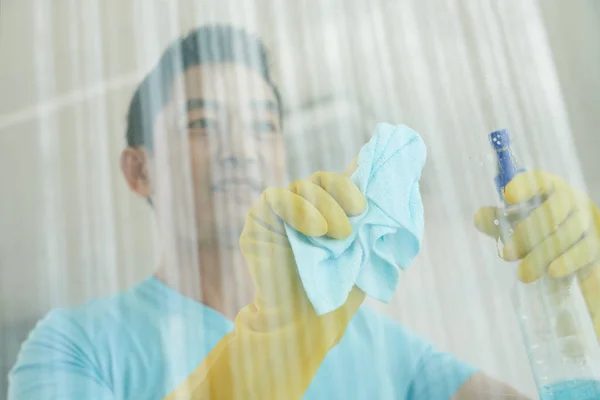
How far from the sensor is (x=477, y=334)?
0.84 meters

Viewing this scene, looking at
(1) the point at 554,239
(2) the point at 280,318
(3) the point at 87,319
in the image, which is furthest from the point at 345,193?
(3) the point at 87,319

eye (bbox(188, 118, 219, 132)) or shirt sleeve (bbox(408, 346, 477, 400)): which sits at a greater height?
eye (bbox(188, 118, 219, 132))

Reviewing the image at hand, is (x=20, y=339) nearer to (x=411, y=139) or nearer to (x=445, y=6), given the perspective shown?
(x=411, y=139)

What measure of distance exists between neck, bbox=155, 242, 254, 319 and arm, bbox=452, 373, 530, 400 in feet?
1.03

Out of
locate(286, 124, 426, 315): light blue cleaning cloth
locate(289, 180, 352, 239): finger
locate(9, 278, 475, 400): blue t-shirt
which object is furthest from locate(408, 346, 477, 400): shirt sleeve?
locate(289, 180, 352, 239): finger

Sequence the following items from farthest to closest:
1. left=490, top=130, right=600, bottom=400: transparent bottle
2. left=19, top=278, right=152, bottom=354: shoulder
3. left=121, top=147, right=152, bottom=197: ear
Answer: left=121, top=147, right=152, bottom=197: ear → left=19, top=278, right=152, bottom=354: shoulder → left=490, top=130, right=600, bottom=400: transparent bottle

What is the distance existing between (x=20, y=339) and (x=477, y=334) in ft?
2.22

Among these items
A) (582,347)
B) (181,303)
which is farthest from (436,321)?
(181,303)

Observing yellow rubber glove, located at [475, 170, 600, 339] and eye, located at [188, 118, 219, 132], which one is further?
eye, located at [188, 118, 219, 132]

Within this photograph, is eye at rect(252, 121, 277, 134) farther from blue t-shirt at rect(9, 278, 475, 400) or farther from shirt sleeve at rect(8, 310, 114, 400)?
shirt sleeve at rect(8, 310, 114, 400)

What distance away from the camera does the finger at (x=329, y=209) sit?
0.79 meters

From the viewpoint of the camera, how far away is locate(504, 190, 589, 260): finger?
82 cm

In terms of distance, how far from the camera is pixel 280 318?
79cm

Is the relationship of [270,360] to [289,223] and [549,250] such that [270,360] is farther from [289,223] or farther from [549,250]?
[549,250]
